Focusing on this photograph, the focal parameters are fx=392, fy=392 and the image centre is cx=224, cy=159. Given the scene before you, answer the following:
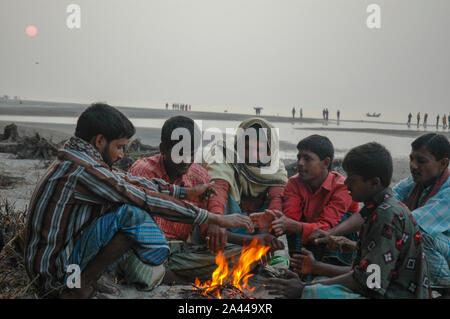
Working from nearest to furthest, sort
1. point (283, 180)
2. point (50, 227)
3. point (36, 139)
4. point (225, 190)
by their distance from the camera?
point (50, 227) < point (225, 190) < point (283, 180) < point (36, 139)

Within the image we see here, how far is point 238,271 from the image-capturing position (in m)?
3.53

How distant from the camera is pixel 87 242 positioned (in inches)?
107

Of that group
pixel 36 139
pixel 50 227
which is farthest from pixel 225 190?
pixel 36 139

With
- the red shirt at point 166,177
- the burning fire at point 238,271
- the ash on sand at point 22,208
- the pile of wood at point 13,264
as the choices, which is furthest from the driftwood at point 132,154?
the burning fire at point 238,271

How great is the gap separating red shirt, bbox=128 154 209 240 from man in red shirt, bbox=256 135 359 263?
2.95 ft

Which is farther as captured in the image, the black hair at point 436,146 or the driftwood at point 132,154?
the driftwood at point 132,154

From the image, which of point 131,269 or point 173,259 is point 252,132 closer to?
point 173,259

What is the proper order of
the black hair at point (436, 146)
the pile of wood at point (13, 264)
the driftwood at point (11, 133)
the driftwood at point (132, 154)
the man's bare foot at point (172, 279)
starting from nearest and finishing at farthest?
the pile of wood at point (13, 264) < the black hair at point (436, 146) < the man's bare foot at point (172, 279) < the driftwood at point (132, 154) < the driftwood at point (11, 133)

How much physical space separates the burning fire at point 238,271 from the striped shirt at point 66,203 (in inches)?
43.0

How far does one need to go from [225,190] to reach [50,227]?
1.79m

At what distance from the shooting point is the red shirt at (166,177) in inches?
147

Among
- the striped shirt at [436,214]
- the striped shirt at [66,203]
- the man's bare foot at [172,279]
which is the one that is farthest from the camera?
the man's bare foot at [172,279]

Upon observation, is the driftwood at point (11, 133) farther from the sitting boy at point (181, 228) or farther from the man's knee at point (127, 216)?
the man's knee at point (127, 216)
